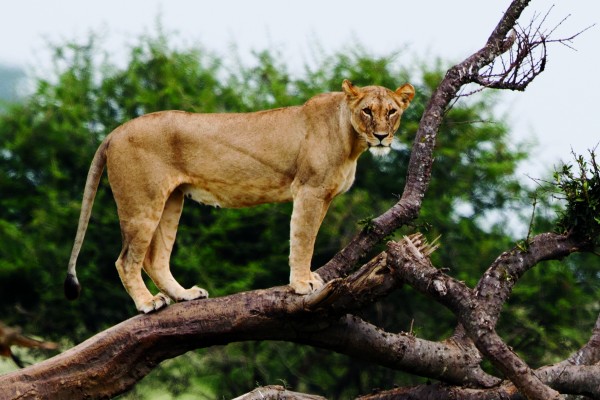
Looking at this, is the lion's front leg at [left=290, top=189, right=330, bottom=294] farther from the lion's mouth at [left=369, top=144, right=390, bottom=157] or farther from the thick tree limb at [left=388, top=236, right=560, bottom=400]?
the thick tree limb at [left=388, top=236, right=560, bottom=400]

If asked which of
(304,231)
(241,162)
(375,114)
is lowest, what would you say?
(304,231)

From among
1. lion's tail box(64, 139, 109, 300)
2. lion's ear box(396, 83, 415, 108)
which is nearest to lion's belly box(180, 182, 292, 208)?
lion's tail box(64, 139, 109, 300)

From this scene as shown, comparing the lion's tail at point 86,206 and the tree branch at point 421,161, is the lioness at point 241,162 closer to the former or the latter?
the lion's tail at point 86,206

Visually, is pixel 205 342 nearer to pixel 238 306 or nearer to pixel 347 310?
pixel 238 306

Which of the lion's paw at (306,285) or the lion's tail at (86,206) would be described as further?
the lion's tail at (86,206)

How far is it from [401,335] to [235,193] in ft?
4.64

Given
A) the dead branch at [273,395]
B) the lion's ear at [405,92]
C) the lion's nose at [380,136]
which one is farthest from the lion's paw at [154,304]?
the lion's ear at [405,92]

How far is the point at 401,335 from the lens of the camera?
7.67 m

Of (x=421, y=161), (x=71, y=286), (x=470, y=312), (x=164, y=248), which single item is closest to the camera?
(x=470, y=312)

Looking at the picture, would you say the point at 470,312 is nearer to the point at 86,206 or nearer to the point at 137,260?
the point at 137,260

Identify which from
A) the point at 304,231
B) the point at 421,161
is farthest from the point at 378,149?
the point at 421,161

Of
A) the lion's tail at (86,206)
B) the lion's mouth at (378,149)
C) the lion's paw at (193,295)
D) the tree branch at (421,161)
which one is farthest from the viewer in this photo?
the tree branch at (421,161)

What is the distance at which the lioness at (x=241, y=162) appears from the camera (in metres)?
7.48

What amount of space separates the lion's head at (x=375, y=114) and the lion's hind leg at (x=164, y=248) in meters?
1.35
